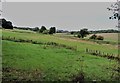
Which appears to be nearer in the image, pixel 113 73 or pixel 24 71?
pixel 24 71

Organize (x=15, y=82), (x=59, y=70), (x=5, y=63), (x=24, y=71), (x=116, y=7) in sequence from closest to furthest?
1. (x=15, y=82)
2. (x=116, y=7)
3. (x=24, y=71)
4. (x=59, y=70)
5. (x=5, y=63)

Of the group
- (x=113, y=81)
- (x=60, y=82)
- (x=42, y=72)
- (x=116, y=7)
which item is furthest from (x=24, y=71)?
(x=116, y=7)

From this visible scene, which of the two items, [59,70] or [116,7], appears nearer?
[116,7]

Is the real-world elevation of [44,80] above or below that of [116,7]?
below

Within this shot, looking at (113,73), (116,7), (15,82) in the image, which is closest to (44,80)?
(15,82)

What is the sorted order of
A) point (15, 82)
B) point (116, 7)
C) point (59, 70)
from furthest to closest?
point (59, 70) → point (116, 7) → point (15, 82)

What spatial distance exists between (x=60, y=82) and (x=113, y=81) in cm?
452

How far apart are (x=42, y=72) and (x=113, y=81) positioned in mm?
5348

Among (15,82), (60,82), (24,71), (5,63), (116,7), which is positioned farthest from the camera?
(5,63)

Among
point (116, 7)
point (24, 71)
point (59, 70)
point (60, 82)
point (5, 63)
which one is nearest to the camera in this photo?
point (60, 82)

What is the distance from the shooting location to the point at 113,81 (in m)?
20.5

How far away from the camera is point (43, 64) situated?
2641 cm

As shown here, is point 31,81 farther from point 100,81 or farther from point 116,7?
point 116,7

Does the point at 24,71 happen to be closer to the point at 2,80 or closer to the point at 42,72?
the point at 42,72
